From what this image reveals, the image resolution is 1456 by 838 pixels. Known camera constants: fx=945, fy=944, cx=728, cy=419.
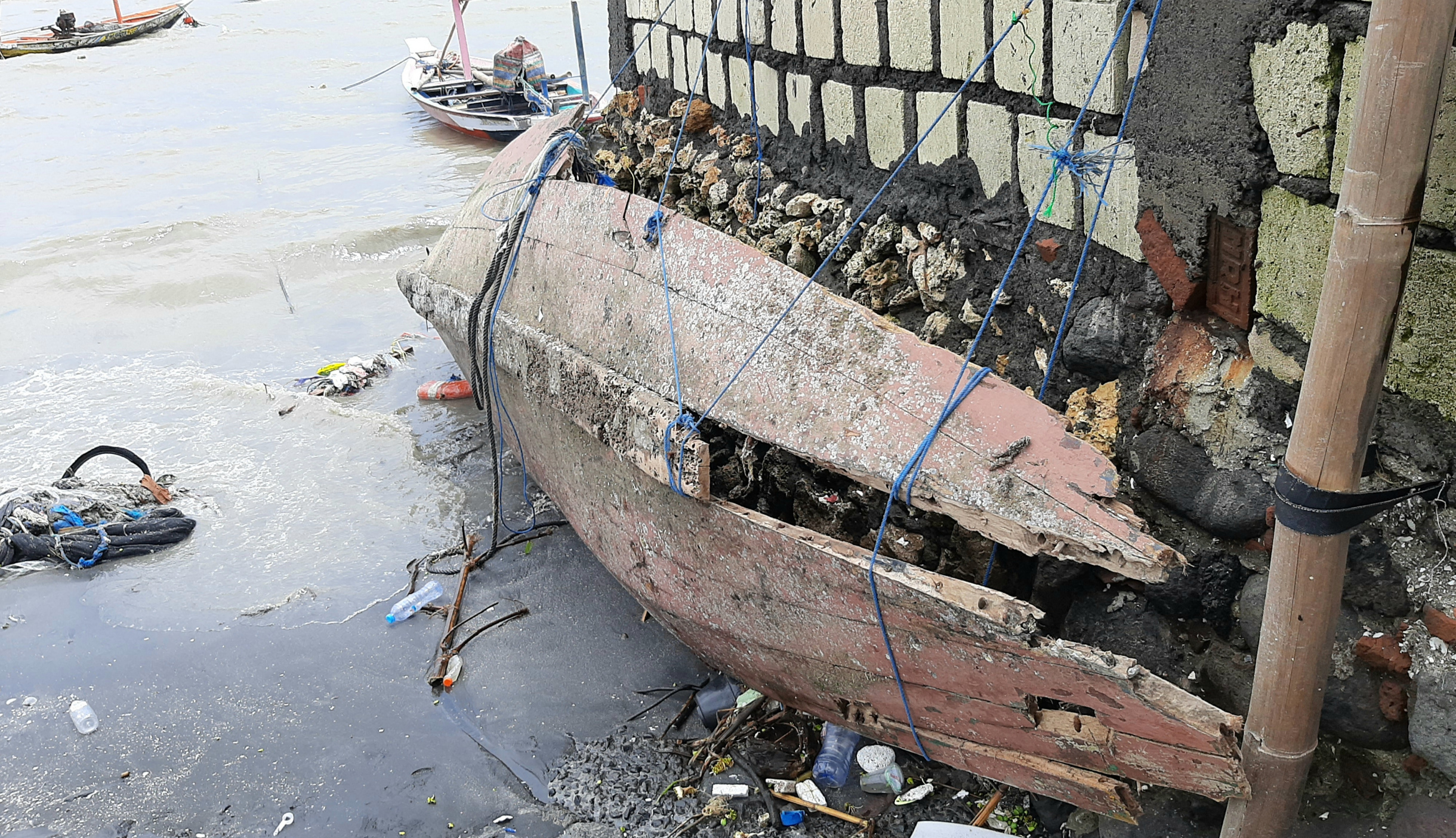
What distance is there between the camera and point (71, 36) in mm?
27891

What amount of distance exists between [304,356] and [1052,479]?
728 centimetres

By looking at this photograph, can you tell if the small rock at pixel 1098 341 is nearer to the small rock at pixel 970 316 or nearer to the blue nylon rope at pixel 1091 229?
the blue nylon rope at pixel 1091 229

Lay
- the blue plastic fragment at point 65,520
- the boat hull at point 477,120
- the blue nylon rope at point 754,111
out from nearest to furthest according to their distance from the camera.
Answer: the blue nylon rope at point 754,111
the blue plastic fragment at point 65,520
the boat hull at point 477,120

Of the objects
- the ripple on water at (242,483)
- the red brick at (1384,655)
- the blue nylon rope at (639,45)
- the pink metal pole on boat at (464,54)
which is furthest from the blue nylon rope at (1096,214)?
the pink metal pole on boat at (464,54)

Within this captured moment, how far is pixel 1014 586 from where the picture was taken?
8.96ft

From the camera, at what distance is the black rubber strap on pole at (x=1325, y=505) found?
1.70 metres

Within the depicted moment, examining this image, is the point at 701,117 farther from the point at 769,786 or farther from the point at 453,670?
the point at 769,786

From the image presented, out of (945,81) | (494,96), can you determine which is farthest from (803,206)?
(494,96)

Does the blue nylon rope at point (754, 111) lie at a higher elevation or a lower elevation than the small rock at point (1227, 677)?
higher

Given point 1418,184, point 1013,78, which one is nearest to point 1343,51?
point 1418,184

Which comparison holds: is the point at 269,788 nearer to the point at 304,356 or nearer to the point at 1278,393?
the point at 1278,393

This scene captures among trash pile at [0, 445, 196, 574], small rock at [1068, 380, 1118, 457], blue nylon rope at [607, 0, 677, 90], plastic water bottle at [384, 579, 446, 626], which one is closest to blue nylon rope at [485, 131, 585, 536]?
plastic water bottle at [384, 579, 446, 626]

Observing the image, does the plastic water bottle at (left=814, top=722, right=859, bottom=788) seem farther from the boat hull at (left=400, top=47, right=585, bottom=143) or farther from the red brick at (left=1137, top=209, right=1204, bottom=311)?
the boat hull at (left=400, top=47, right=585, bottom=143)

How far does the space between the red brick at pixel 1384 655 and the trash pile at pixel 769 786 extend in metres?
0.86
